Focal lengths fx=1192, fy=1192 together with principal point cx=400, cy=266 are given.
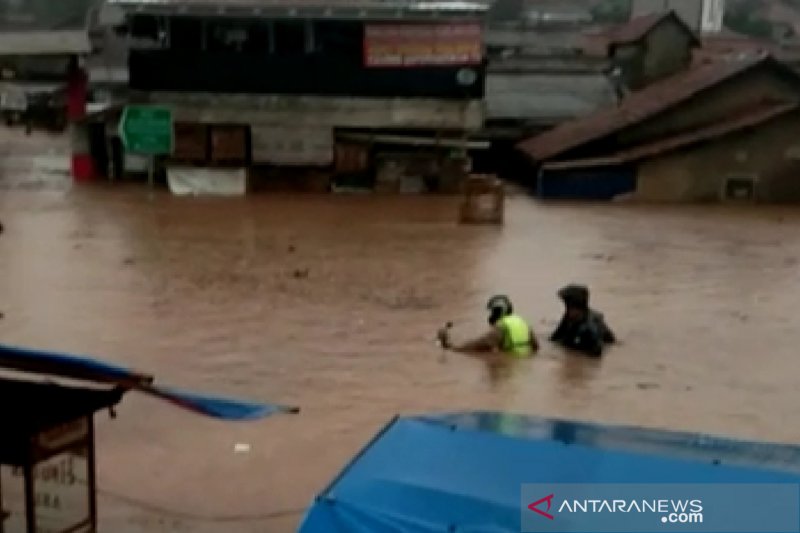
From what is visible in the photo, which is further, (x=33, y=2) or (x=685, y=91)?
(x=33, y=2)

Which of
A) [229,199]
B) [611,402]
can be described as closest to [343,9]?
[229,199]

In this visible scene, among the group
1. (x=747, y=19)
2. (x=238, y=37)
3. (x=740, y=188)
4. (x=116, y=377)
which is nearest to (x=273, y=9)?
(x=238, y=37)

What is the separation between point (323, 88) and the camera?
105ft

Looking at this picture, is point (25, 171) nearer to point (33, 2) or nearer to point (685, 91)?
point (685, 91)

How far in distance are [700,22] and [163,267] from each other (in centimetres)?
4321

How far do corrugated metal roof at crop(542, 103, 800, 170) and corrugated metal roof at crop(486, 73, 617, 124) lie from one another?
6.03 meters

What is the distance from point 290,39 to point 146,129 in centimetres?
456

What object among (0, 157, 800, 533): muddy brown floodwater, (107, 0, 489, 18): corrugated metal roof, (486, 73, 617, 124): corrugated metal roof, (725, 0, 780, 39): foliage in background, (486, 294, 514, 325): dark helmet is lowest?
(0, 157, 800, 533): muddy brown floodwater

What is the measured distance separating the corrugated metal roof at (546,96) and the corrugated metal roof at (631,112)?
1.83 m

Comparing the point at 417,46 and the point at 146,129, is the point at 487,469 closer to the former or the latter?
the point at 146,129

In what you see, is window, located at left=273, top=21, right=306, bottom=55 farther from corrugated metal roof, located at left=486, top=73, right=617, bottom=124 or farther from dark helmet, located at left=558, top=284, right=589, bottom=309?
dark helmet, located at left=558, top=284, right=589, bottom=309

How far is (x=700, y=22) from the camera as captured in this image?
190 ft

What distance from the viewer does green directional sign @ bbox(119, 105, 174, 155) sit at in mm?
31000

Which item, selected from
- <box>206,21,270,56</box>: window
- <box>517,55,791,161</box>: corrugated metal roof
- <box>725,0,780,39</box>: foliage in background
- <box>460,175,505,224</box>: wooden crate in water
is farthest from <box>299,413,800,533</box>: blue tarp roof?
<box>725,0,780,39</box>: foliage in background
